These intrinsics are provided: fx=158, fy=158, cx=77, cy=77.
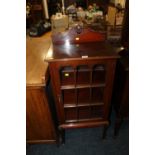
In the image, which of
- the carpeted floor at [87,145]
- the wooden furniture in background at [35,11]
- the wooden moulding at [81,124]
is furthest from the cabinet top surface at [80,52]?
the carpeted floor at [87,145]

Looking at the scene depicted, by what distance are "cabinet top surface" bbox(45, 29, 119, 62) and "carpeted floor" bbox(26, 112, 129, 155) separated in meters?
0.97

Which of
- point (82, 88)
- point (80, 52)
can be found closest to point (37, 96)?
point (82, 88)

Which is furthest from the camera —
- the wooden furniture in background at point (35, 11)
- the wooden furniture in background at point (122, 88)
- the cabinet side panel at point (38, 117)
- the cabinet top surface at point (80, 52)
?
the wooden furniture in background at point (35, 11)

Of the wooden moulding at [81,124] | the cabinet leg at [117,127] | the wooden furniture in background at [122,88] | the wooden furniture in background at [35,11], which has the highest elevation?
the wooden furniture in background at [35,11]

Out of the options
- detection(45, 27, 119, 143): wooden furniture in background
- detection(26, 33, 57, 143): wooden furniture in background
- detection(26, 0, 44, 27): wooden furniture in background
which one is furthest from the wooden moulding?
detection(26, 0, 44, 27): wooden furniture in background

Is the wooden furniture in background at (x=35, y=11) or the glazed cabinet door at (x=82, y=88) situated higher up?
the wooden furniture in background at (x=35, y=11)

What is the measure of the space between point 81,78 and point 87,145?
76 cm

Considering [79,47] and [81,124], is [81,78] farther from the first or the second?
[81,124]

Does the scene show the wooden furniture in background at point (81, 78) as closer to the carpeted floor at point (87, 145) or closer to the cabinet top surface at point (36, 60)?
the cabinet top surface at point (36, 60)

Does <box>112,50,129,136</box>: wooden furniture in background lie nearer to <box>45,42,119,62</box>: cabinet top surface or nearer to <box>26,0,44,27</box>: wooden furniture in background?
<box>45,42,119,62</box>: cabinet top surface

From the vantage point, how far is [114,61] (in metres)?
1.08

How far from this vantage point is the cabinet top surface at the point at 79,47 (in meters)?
1.04

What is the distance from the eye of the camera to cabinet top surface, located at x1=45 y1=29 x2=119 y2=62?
1035 millimetres
